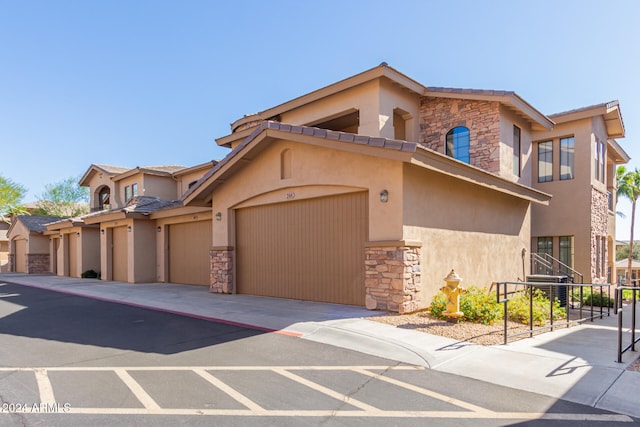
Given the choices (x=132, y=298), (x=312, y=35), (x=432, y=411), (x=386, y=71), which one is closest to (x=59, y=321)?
(x=132, y=298)

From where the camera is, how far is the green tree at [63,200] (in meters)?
44.5

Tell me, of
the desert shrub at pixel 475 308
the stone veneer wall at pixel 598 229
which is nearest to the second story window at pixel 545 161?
the stone veneer wall at pixel 598 229

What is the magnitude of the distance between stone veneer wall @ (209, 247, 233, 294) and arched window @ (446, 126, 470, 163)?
30.3 ft

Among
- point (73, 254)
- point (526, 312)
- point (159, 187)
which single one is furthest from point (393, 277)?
point (73, 254)

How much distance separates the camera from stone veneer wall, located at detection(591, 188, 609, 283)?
16.8 metres

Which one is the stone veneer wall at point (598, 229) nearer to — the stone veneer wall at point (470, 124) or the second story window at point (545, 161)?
the second story window at point (545, 161)

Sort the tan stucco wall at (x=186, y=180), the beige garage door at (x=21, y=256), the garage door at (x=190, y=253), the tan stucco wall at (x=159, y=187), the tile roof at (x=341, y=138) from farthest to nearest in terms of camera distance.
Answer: the beige garage door at (x=21, y=256) → the tan stucco wall at (x=159, y=187) → the tan stucco wall at (x=186, y=180) → the garage door at (x=190, y=253) → the tile roof at (x=341, y=138)

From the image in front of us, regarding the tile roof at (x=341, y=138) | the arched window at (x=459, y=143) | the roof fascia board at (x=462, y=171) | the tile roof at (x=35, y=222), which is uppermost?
the arched window at (x=459, y=143)

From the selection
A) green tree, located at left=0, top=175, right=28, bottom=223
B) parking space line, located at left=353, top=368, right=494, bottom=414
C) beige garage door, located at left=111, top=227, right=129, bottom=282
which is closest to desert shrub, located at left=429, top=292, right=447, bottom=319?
parking space line, located at left=353, top=368, right=494, bottom=414

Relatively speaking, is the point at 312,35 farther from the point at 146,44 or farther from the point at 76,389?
the point at 76,389

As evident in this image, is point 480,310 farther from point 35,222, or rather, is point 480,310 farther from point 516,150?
point 35,222

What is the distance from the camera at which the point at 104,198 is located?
30.6m

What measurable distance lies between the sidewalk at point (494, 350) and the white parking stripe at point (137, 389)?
3.11 metres

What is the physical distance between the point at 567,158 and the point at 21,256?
3938 cm
